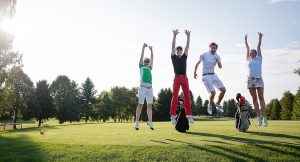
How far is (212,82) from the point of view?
1505cm

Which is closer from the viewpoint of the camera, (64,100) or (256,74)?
(256,74)

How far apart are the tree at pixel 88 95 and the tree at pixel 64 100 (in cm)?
1091

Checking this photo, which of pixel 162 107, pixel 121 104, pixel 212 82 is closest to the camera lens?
pixel 212 82

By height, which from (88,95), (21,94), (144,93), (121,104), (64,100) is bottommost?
(144,93)

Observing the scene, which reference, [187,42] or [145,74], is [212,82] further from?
[145,74]

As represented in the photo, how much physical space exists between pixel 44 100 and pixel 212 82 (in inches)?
2597

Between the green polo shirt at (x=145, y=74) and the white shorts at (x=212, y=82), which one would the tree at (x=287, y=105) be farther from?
the green polo shirt at (x=145, y=74)

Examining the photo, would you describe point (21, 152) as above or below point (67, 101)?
below

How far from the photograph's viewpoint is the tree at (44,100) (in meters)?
74.4

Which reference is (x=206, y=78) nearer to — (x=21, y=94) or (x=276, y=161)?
(x=276, y=161)

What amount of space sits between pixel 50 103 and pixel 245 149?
6975cm

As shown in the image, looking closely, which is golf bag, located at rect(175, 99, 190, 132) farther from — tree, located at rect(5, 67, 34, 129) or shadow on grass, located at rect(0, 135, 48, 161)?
tree, located at rect(5, 67, 34, 129)

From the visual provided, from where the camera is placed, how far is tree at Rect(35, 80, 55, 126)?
244 feet

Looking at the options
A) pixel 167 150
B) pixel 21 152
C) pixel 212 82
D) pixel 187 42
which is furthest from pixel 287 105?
pixel 21 152
